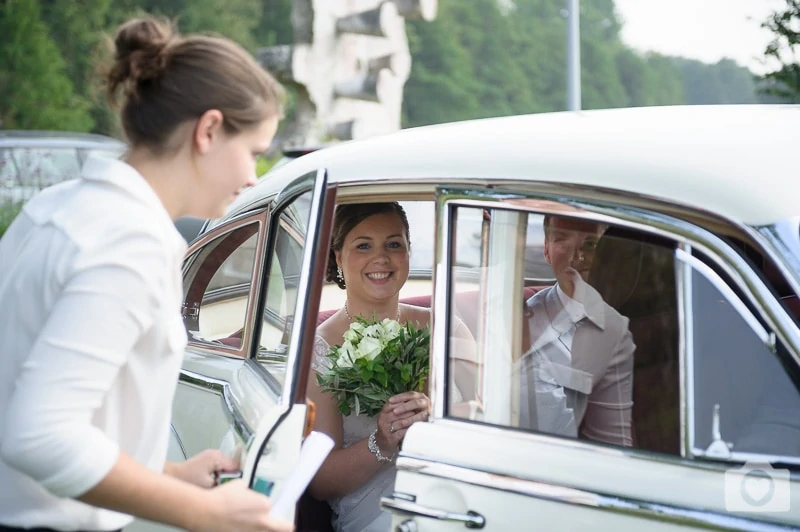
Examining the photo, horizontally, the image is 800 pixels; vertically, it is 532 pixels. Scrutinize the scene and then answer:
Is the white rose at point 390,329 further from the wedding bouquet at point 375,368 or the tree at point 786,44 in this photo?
the tree at point 786,44

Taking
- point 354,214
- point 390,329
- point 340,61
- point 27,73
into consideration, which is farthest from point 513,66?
point 390,329

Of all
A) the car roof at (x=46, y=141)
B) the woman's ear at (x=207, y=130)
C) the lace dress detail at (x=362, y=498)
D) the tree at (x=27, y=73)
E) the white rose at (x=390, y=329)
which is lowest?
the lace dress detail at (x=362, y=498)

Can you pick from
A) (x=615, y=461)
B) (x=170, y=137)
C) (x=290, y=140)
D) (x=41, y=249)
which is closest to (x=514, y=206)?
(x=615, y=461)

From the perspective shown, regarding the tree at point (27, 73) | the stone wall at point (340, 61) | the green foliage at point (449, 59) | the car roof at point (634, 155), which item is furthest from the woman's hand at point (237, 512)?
the tree at point (27, 73)

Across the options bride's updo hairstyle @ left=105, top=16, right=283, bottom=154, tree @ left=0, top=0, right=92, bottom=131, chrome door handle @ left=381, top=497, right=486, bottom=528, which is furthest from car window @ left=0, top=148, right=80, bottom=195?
tree @ left=0, top=0, right=92, bottom=131

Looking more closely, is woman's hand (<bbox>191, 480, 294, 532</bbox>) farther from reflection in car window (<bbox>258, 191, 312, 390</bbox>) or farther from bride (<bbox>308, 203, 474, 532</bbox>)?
reflection in car window (<bbox>258, 191, 312, 390</bbox>)

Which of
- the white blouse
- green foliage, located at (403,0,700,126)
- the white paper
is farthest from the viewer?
green foliage, located at (403,0,700,126)

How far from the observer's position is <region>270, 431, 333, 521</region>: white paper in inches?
75.6

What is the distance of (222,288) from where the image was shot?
3.84m

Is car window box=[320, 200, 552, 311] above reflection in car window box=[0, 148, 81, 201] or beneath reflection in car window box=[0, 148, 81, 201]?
beneath

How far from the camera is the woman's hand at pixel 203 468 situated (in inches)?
81.0

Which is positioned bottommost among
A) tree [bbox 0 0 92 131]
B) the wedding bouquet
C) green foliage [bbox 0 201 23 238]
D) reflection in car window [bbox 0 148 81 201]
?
the wedding bouquet

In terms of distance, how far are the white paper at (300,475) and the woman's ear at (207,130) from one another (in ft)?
1.96

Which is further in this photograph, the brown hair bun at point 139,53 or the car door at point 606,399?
the car door at point 606,399
